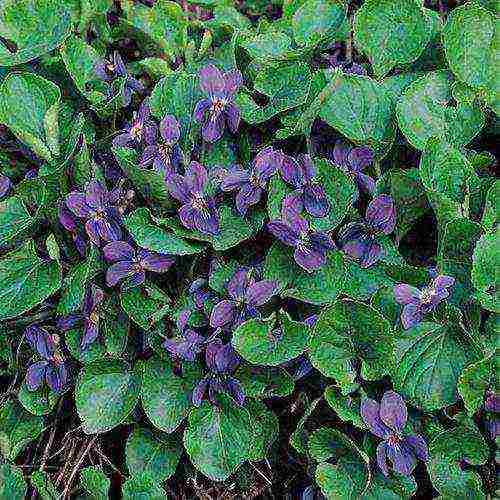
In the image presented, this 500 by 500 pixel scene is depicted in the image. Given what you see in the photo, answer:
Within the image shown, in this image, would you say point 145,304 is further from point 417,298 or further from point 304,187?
point 417,298

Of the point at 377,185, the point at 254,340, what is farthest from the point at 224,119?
the point at 254,340

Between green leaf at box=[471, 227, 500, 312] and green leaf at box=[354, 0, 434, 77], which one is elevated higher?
green leaf at box=[354, 0, 434, 77]

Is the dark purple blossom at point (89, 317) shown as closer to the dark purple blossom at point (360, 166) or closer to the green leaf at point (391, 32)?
the dark purple blossom at point (360, 166)

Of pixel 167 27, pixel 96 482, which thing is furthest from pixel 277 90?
pixel 96 482

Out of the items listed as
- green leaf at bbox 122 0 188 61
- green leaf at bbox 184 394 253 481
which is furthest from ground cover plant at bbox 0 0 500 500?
green leaf at bbox 122 0 188 61

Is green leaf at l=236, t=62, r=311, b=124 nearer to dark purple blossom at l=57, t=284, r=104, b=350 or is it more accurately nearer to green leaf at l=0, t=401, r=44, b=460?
dark purple blossom at l=57, t=284, r=104, b=350
